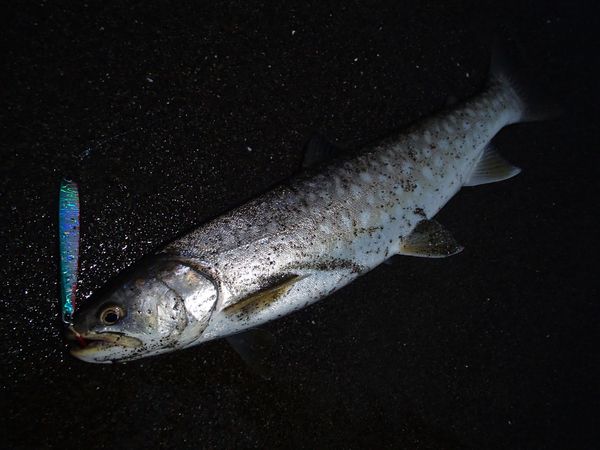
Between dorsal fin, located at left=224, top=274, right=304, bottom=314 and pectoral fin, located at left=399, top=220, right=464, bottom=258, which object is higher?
dorsal fin, located at left=224, top=274, right=304, bottom=314

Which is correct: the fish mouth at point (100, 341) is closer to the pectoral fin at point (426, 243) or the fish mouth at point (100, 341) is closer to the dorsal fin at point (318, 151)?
the dorsal fin at point (318, 151)

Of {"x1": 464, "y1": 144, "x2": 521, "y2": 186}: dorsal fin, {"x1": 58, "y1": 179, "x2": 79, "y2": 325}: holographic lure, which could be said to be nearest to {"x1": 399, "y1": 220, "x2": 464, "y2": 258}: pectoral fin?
{"x1": 464, "y1": 144, "x2": 521, "y2": 186}: dorsal fin

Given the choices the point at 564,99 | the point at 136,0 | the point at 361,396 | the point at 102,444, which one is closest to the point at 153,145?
the point at 136,0

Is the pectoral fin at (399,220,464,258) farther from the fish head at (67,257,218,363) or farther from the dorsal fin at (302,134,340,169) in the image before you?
the fish head at (67,257,218,363)

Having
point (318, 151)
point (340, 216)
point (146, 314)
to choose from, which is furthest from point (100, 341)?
point (318, 151)

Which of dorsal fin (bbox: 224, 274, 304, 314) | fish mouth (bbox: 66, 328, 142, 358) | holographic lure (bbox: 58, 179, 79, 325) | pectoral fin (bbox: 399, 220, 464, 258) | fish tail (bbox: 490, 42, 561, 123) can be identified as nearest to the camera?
fish mouth (bbox: 66, 328, 142, 358)

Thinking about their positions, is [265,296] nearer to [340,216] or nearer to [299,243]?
[299,243]

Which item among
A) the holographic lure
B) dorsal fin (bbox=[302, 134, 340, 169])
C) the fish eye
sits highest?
the holographic lure

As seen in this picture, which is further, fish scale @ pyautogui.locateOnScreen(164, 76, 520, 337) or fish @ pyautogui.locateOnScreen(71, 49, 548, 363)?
fish scale @ pyautogui.locateOnScreen(164, 76, 520, 337)
